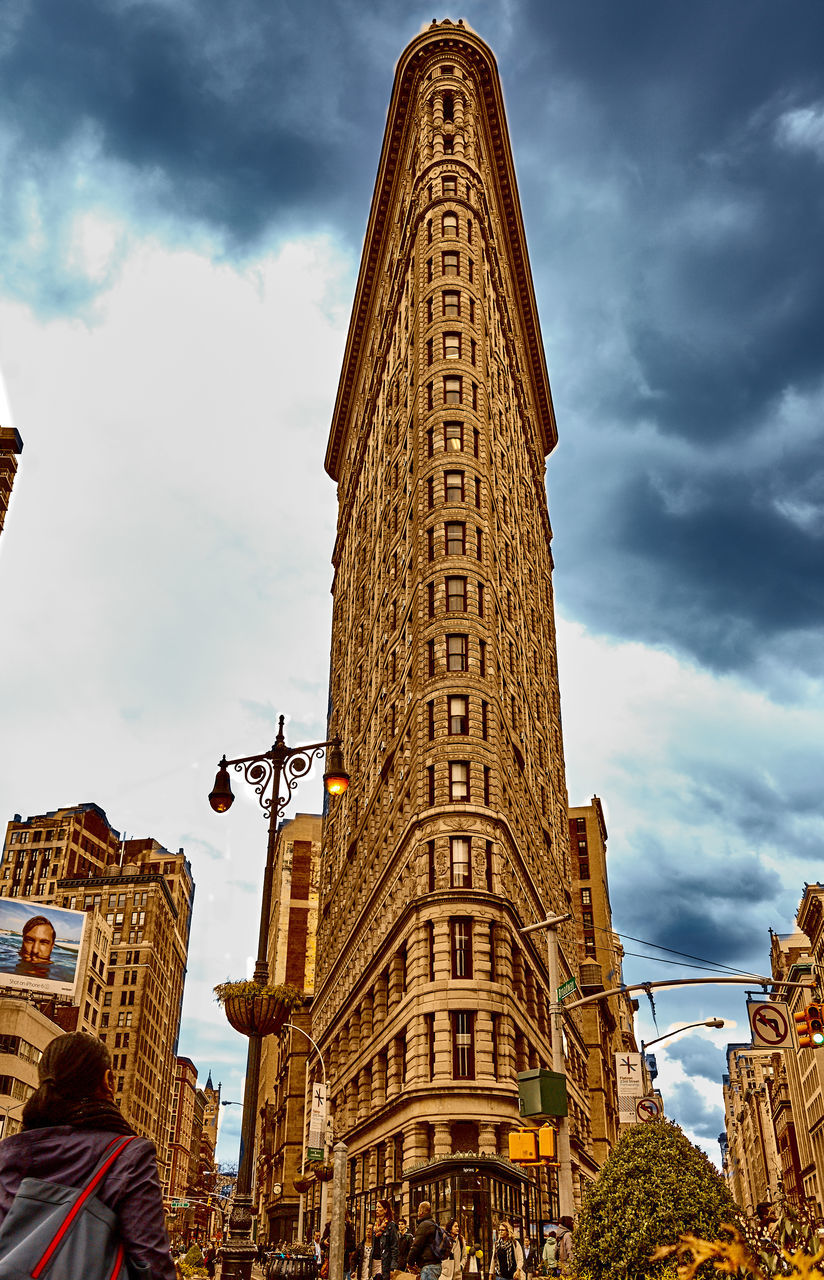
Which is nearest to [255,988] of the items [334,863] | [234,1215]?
[234,1215]

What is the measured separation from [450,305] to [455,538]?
17.5m

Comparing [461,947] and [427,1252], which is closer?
[427,1252]

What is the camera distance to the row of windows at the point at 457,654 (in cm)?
5194

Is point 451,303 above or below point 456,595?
above

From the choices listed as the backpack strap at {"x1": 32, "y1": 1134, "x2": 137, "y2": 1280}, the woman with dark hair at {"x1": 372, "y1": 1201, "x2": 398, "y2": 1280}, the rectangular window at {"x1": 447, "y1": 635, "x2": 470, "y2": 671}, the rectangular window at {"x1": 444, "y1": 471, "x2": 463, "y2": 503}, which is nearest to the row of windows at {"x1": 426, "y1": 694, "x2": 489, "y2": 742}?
the rectangular window at {"x1": 447, "y1": 635, "x2": 470, "y2": 671}

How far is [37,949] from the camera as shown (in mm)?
91750

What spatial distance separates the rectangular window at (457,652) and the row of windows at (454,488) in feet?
27.3

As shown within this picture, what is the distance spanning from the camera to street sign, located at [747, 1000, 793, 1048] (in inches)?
1017

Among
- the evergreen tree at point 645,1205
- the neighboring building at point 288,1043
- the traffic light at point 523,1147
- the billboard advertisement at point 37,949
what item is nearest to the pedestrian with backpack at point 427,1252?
the traffic light at point 523,1147

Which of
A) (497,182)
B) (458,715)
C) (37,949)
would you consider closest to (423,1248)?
(458,715)

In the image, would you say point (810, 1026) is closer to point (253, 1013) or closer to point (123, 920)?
point (253, 1013)

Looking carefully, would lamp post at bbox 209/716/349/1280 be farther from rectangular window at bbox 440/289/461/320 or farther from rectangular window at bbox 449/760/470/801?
rectangular window at bbox 440/289/461/320

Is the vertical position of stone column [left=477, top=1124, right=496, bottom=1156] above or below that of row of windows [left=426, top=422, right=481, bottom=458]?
below

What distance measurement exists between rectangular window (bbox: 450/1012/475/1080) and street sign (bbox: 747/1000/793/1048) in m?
18.2
